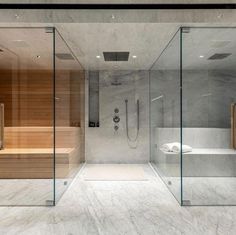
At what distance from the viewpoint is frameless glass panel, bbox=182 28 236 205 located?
3.63 meters

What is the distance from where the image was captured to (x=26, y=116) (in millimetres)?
4449

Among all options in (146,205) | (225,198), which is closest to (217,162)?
(225,198)

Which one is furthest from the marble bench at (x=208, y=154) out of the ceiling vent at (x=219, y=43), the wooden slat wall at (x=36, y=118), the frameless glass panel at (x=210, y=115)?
the wooden slat wall at (x=36, y=118)

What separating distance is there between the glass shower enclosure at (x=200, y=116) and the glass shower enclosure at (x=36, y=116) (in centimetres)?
154

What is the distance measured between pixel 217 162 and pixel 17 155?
9.87 feet

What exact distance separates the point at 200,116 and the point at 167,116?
19.9 inches

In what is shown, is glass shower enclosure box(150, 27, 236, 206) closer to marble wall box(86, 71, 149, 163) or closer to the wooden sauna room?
marble wall box(86, 71, 149, 163)

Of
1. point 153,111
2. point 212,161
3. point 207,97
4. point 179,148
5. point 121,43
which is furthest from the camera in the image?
point 153,111

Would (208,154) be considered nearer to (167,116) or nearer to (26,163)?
(167,116)

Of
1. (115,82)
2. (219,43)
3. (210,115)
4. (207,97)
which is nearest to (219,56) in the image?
(219,43)

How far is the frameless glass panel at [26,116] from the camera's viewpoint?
3.38 m

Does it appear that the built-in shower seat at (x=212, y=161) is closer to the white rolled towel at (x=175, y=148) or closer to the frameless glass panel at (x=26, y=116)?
the white rolled towel at (x=175, y=148)

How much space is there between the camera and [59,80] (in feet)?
12.2

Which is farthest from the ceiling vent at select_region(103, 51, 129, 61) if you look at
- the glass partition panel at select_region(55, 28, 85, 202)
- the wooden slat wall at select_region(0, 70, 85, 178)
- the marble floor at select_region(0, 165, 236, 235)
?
the marble floor at select_region(0, 165, 236, 235)
